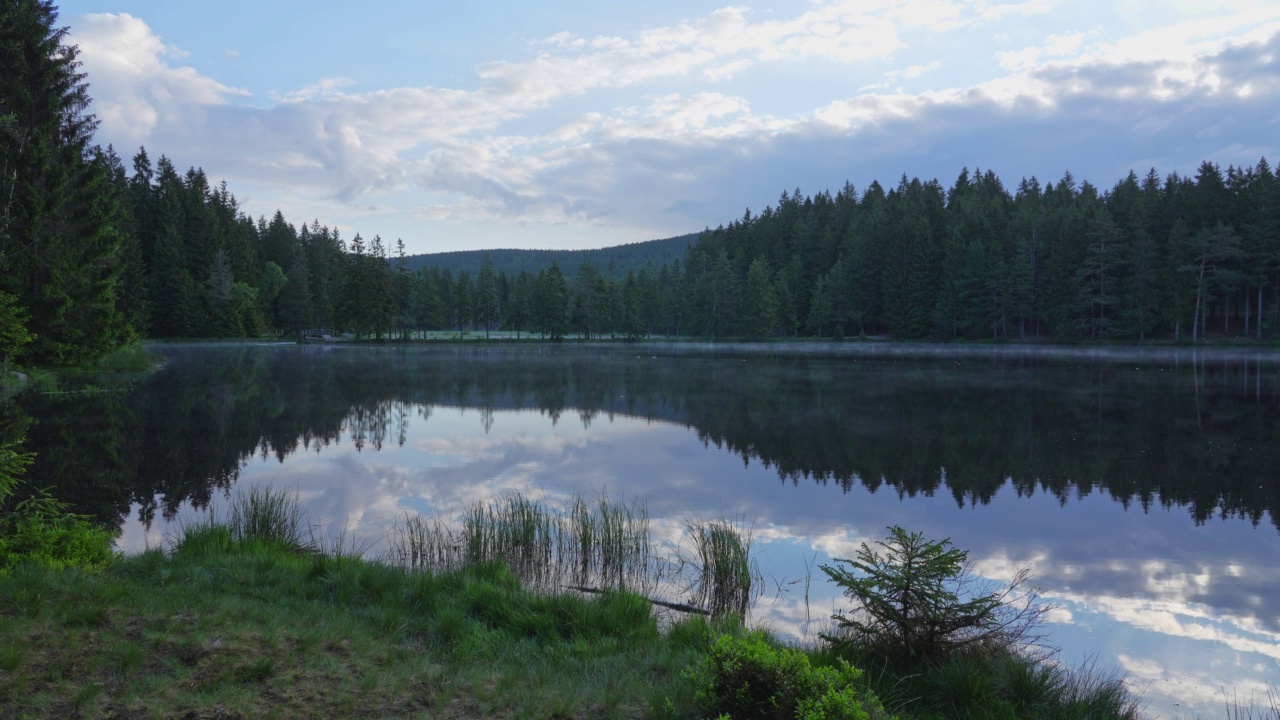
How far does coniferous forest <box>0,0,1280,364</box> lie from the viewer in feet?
96.8

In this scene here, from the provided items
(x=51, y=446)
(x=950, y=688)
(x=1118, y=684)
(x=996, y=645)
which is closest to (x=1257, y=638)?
(x=1118, y=684)

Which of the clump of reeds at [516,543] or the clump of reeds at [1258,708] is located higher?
the clump of reeds at [516,543]

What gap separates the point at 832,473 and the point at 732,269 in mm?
100665

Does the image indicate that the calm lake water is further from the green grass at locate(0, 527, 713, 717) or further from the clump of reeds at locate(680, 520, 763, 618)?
the green grass at locate(0, 527, 713, 717)

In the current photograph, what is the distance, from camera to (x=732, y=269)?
114 m

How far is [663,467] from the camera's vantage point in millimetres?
16703

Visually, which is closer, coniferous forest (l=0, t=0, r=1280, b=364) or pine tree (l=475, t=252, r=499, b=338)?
coniferous forest (l=0, t=0, r=1280, b=364)

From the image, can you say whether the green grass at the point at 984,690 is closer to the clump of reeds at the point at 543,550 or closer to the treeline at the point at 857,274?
the clump of reeds at the point at 543,550

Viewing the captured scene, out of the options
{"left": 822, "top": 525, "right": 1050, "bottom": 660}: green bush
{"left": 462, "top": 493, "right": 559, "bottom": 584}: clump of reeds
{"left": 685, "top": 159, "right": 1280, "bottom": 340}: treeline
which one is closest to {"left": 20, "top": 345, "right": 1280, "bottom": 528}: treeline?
{"left": 462, "top": 493, "right": 559, "bottom": 584}: clump of reeds

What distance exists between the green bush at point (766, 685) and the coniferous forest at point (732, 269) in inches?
1261

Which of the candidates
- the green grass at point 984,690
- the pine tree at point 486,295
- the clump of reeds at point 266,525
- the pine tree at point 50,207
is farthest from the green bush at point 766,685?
the pine tree at point 486,295

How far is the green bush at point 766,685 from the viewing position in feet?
14.2

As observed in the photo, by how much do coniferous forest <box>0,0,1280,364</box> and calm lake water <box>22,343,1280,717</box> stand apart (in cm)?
845

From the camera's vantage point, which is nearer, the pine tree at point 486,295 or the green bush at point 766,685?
the green bush at point 766,685
